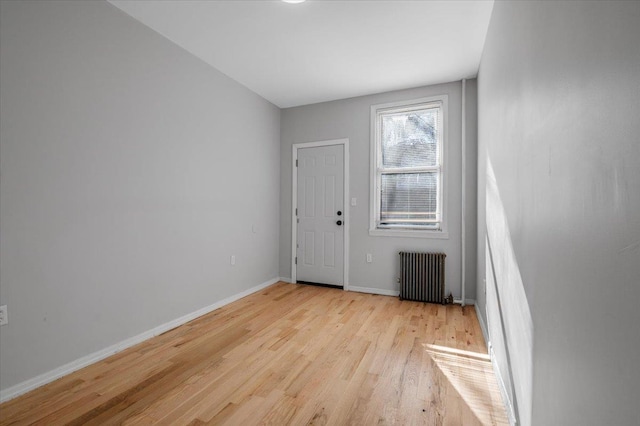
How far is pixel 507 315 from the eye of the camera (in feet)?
5.90

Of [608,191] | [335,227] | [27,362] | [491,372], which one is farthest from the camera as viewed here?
[335,227]

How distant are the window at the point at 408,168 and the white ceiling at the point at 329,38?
408mm

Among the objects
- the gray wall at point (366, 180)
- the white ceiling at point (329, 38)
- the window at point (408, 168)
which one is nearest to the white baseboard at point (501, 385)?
the gray wall at point (366, 180)

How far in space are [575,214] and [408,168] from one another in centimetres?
328

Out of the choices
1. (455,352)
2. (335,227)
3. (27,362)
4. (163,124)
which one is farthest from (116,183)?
(455,352)

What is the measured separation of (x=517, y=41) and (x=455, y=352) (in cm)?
223

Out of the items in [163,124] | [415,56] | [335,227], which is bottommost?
[335,227]

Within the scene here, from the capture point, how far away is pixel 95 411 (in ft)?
5.76

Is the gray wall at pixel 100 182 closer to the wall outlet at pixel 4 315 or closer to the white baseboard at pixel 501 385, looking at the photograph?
the wall outlet at pixel 4 315

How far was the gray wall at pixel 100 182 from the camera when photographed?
1.93m

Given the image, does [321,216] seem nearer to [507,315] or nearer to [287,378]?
[287,378]

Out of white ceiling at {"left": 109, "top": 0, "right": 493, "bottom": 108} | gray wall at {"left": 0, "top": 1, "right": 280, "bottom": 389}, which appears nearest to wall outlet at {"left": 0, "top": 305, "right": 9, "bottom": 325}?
gray wall at {"left": 0, "top": 1, "right": 280, "bottom": 389}

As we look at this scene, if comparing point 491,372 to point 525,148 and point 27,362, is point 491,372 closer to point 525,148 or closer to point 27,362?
point 525,148

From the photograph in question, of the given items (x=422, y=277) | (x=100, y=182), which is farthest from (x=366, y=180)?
(x=100, y=182)
